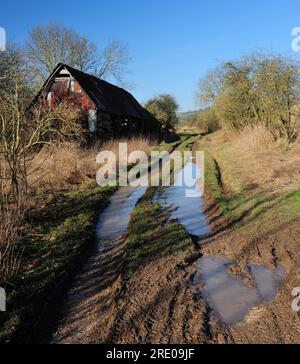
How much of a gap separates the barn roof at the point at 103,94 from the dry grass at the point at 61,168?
32.1 ft

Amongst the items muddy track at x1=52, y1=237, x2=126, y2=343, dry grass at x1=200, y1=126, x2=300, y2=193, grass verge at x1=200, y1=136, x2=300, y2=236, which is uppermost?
dry grass at x1=200, y1=126, x2=300, y2=193

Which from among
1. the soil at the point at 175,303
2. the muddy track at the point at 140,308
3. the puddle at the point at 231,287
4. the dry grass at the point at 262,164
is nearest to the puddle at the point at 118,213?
the soil at the point at 175,303

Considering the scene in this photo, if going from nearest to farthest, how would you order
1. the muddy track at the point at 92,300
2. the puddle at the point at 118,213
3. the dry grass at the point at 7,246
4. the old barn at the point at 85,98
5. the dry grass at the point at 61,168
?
the muddy track at the point at 92,300 → the dry grass at the point at 7,246 → the puddle at the point at 118,213 → the dry grass at the point at 61,168 → the old barn at the point at 85,98

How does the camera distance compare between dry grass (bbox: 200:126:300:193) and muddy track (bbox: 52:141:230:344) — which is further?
dry grass (bbox: 200:126:300:193)

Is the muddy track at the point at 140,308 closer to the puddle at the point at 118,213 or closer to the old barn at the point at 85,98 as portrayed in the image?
the puddle at the point at 118,213

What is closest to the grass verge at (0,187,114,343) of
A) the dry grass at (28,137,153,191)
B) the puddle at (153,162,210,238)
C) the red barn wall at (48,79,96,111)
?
the dry grass at (28,137,153,191)

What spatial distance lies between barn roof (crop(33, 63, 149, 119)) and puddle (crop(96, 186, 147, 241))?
43.7 feet

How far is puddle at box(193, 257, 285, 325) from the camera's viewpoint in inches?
219

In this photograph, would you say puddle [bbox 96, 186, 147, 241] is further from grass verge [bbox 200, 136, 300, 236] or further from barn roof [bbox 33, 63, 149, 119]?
barn roof [bbox 33, 63, 149, 119]

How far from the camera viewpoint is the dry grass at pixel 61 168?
12.9m

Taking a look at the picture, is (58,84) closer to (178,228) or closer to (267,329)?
(178,228)

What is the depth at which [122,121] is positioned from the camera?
3509 cm
